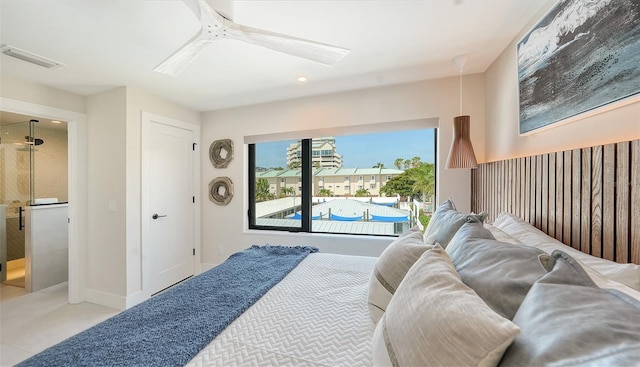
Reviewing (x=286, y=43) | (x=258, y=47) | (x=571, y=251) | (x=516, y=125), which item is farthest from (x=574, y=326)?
(x=258, y=47)

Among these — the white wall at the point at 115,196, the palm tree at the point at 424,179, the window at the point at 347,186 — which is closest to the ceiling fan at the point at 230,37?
the white wall at the point at 115,196

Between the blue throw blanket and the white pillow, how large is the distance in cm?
138

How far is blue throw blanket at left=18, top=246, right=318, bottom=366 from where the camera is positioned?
82 cm

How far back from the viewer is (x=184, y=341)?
0.91 meters

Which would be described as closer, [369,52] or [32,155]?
[369,52]

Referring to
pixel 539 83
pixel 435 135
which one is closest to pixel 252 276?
pixel 539 83

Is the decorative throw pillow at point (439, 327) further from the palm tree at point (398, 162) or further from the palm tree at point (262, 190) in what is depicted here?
the palm tree at point (262, 190)

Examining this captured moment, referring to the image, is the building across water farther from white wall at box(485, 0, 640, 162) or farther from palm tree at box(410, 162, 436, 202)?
white wall at box(485, 0, 640, 162)

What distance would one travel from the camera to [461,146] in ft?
6.92

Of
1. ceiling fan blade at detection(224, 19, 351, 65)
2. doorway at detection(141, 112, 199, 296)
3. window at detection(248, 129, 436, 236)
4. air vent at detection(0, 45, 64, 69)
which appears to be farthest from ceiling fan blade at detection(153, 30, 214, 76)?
window at detection(248, 129, 436, 236)

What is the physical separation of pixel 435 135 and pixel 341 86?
1.23m

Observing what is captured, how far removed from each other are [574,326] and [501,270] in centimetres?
29

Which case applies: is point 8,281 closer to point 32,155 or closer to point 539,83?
point 32,155

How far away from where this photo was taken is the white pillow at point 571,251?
2.38 ft
